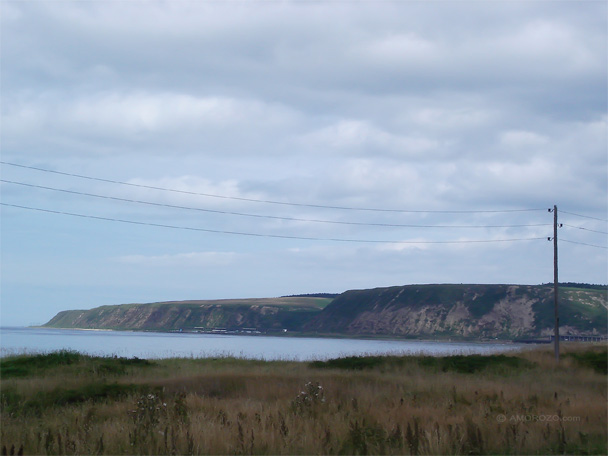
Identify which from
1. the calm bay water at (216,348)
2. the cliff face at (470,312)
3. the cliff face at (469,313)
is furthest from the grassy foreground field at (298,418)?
the cliff face at (469,313)

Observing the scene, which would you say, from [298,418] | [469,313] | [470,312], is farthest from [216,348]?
[470,312]

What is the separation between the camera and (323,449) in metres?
10.6

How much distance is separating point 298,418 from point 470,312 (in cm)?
16237

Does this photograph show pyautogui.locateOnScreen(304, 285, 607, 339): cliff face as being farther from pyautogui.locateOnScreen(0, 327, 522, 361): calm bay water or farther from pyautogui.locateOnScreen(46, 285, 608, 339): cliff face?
pyautogui.locateOnScreen(0, 327, 522, 361): calm bay water

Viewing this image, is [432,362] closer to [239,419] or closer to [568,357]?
[568,357]

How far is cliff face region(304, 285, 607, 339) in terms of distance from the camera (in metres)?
152

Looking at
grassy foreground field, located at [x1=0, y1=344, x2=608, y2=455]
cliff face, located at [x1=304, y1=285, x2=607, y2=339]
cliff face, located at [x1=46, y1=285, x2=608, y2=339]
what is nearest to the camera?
grassy foreground field, located at [x1=0, y1=344, x2=608, y2=455]

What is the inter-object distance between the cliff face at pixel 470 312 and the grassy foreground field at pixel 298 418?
13691 centimetres

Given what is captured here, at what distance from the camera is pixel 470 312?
16825 cm

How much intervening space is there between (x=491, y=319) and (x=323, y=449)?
159051 millimetres

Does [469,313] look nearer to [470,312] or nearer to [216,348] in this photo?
[470,312]

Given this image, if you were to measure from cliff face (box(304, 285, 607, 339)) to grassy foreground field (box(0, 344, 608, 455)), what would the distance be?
137m

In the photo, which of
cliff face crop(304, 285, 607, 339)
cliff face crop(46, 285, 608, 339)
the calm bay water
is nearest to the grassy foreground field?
the calm bay water

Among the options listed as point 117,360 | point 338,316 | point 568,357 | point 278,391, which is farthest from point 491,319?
point 278,391
